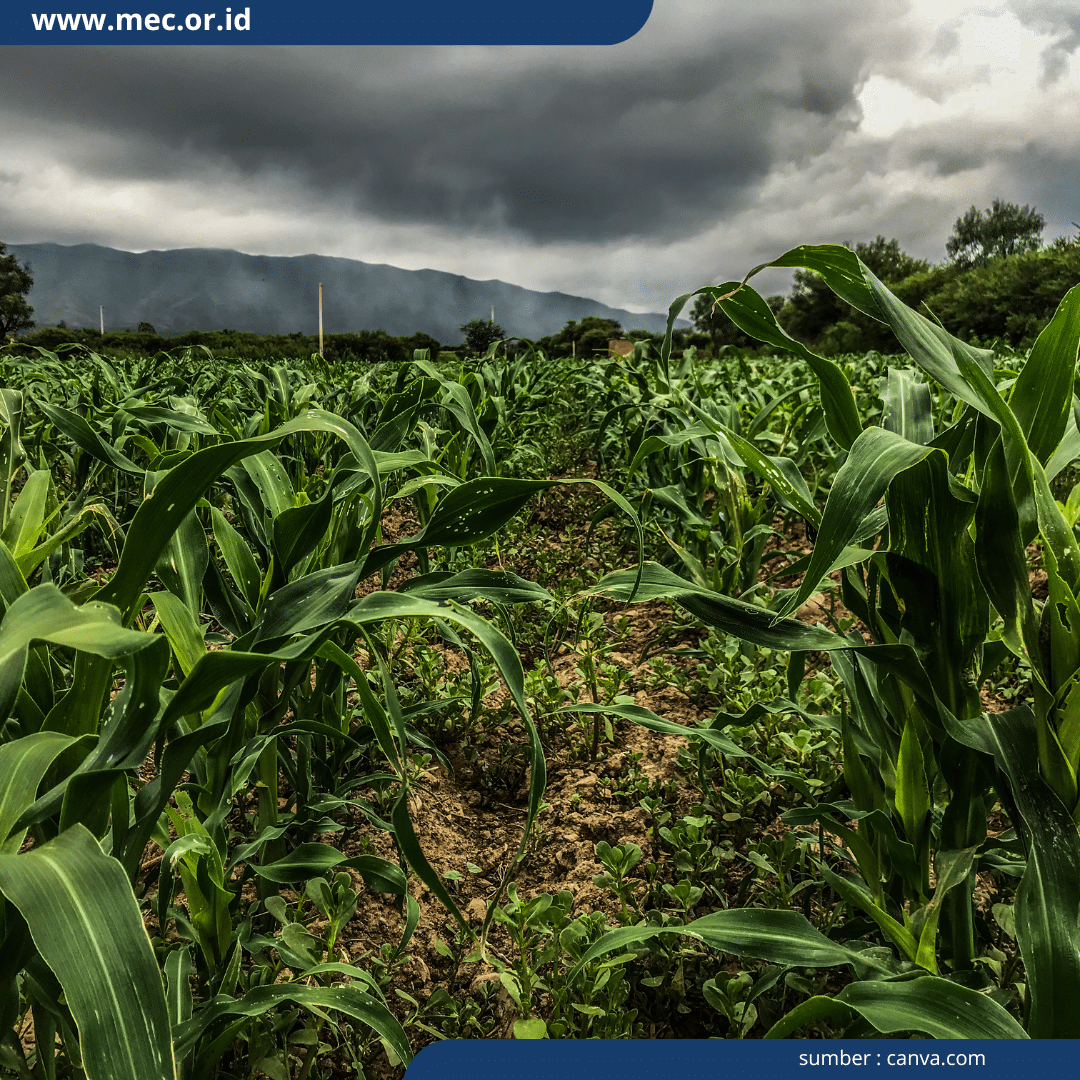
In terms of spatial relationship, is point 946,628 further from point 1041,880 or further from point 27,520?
point 27,520

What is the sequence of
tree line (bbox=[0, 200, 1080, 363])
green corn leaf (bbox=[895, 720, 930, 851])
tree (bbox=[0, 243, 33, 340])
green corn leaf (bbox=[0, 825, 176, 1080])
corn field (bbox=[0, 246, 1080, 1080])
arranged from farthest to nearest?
tree (bbox=[0, 243, 33, 340]) → tree line (bbox=[0, 200, 1080, 363]) → green corn leaf (bbox=[895, 720, 930, 851]) → corn field (bbox=[0, 246, 1080, 1080]) → green corn leaf (bbox=[0, 825, 176, 1080])

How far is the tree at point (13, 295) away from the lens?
41812mm

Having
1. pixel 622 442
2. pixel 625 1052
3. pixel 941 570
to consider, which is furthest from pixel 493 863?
pixel 622 442

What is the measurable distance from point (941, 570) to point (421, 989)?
0.96m

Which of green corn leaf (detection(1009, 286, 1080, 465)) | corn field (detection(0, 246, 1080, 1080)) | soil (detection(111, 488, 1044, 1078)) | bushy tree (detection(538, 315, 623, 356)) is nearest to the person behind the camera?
corn field (detection(0, 246, 1080, 1080))

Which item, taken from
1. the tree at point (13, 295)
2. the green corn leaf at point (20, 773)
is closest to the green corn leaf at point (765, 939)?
the green corn leaf at point (20, 773)

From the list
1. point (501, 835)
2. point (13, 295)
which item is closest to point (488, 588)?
point (501, 835)

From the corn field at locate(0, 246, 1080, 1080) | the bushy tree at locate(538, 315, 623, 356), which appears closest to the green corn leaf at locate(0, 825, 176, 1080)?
the corn field at locate(0, 246, 1080, 1080)

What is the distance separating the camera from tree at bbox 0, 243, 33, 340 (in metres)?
41.8

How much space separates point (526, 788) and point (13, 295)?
175 ft

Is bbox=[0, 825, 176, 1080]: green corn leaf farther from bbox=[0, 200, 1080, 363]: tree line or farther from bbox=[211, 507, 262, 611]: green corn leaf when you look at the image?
bbox=[0, 200, 1080, 363]: tree line

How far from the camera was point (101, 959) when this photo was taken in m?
0.45

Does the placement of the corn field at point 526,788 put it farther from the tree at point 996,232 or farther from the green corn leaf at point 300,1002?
the tree at point 996,232

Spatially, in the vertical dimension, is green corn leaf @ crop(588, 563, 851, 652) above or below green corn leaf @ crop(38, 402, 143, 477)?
below
